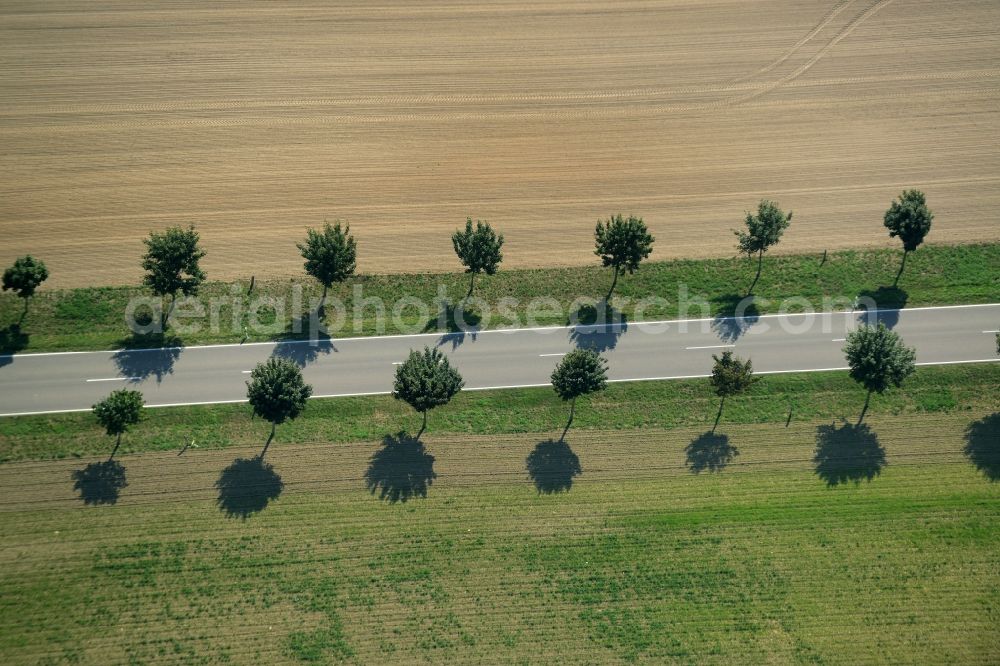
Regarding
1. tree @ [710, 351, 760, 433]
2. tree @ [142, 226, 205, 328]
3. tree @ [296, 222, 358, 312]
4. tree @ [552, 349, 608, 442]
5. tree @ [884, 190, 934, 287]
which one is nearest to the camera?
tree @ [552, 349, 608, 442]

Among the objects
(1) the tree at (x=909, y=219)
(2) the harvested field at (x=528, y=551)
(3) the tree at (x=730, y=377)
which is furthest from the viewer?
(1) the tree at (x=909, y=219)

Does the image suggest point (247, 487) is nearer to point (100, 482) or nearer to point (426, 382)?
point (100, 482)

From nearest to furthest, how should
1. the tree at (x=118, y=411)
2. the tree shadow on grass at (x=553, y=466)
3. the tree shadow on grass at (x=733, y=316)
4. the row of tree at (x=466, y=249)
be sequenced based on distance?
the tree at (x=118, y=411) → the tree shadow on grass at (x=553, y=466) → the row of tree at (x=466, y=249) → the tree shadow on grass at (x=733, y=316)

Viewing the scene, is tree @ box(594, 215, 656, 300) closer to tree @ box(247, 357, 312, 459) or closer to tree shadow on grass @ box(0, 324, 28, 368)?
tree @ box(247, 357, 312, 459)

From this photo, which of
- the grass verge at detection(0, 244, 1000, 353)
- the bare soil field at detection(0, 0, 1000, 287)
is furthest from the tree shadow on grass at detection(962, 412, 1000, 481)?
the bare soil field at detection(0, 0, 1000, 287)

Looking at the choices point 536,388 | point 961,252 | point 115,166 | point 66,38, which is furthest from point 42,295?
point 961,252

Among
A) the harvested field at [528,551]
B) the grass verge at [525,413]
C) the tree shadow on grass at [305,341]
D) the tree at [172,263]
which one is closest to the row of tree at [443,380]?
A: the grass verge at [525,413]

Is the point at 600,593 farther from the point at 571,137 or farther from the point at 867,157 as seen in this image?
the point at 867,157

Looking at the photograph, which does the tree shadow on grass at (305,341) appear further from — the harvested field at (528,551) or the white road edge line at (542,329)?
the harvested field at (528,551)
